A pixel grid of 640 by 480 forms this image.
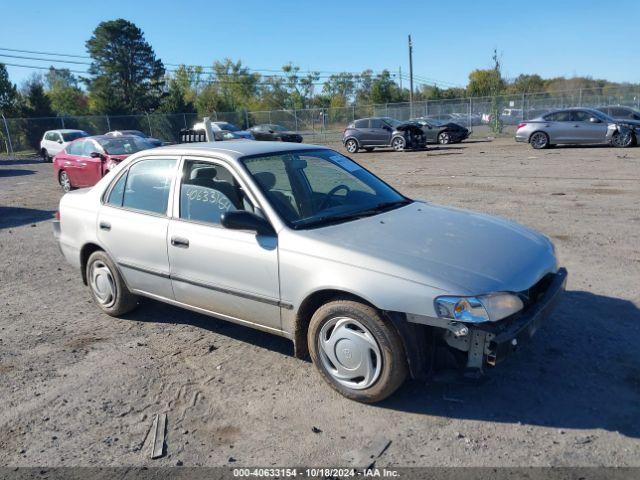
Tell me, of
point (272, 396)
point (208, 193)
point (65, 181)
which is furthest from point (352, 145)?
point (272, 396)

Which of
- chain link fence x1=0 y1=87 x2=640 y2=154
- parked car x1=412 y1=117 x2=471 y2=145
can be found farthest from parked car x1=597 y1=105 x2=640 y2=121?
chain link fence x1=0 y1=87 x2=640 y2=154

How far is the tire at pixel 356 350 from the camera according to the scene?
3.17 meters

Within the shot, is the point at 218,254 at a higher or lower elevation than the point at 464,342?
higher

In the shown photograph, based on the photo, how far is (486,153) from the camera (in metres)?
20.2

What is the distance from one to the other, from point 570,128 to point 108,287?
1867cm

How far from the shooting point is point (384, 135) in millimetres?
23547

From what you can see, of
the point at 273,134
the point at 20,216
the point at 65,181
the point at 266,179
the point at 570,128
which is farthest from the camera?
the point at 273,134

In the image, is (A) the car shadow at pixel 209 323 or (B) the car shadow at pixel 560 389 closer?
(B) the car shadow at pixel 560 389

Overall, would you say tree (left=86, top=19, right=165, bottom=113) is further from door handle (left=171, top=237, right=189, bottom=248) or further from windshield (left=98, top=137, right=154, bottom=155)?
door handle (left=171, top=237, right=189, bottom=248)

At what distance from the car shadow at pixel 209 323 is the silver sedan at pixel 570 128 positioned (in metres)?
18.2

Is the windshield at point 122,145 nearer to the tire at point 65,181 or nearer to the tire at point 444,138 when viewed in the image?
the tire at point 65,181

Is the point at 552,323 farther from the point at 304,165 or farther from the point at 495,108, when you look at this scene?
the point at 495,108

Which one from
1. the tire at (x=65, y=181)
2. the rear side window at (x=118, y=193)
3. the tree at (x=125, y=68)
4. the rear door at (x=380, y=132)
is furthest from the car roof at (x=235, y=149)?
the tree at (x=125, y=68)

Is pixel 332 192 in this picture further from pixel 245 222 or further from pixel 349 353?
pixel 349 353
